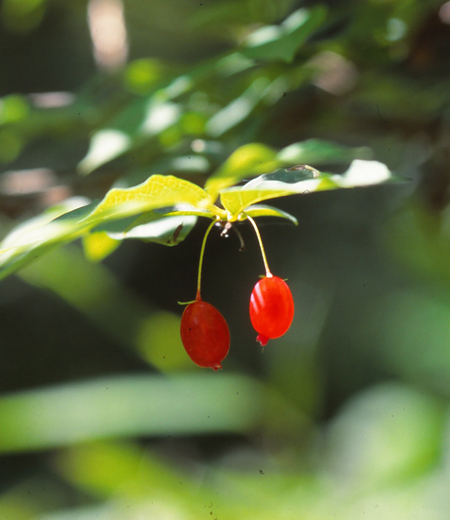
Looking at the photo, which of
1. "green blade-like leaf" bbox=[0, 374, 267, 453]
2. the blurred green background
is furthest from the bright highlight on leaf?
"green blade-like leaf" bbox=[0, 374, 267, 453]

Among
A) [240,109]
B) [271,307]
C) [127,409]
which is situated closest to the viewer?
[271,307]

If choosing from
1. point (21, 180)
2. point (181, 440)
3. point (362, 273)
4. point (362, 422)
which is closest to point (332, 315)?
point (362, 273)

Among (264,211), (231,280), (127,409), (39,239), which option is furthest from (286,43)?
(231,280)

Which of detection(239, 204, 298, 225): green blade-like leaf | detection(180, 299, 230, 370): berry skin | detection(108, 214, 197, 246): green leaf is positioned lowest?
detection(180, 299, 230, 370): berry skin

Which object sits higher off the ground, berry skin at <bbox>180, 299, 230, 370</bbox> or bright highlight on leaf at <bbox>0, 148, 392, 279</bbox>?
bright highlight on leaf at <bbox>0, 148, 392, 279</bbox>

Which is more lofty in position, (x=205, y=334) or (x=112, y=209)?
(x=112, y=209)

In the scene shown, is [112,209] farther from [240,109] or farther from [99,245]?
[240,109]

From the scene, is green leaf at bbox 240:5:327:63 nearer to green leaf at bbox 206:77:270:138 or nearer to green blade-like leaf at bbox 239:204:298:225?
green leaf at bbox 206:77:270:138
